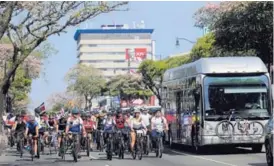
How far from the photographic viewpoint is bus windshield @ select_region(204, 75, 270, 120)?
23.3 m

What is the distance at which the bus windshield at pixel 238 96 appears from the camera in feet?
76.4

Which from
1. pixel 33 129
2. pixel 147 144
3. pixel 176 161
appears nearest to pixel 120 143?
pixel 147 144

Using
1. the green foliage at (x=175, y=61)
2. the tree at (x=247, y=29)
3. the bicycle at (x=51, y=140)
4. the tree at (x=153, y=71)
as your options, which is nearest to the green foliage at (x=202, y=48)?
the green foliage at (x=175, y=61)

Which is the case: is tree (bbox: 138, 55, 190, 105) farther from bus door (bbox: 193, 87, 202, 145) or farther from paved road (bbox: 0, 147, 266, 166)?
paved road (bbox: 0, 147, 266, 166)

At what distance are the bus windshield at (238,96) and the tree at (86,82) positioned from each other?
94.0m

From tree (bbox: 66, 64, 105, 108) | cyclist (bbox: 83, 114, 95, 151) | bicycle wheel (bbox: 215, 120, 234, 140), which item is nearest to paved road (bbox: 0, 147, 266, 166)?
bicycle wheel (bbox: 215, 120, 234, 140)

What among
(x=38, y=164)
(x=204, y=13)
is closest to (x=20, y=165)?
(x=38, y=164)

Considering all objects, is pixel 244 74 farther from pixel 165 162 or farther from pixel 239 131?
pixel 165 162

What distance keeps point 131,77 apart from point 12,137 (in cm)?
7137

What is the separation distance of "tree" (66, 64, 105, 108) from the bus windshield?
9401cm

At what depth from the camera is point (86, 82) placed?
119500 mm

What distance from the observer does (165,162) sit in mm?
21484

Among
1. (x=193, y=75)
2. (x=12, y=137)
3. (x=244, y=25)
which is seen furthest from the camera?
(x=244, y=25)

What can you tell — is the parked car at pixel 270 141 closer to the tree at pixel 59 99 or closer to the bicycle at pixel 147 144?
the bicycle at pixel 147 144
